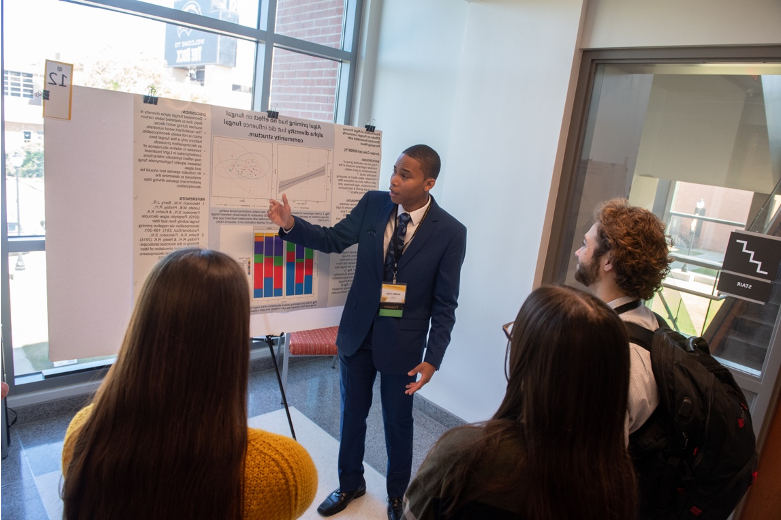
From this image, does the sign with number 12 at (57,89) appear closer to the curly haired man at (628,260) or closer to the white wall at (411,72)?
the curly haired man at (628,260)

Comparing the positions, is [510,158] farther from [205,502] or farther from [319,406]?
[205,502]

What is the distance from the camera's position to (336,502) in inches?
101

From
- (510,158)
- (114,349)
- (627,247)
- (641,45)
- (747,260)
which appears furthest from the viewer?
(510,158)

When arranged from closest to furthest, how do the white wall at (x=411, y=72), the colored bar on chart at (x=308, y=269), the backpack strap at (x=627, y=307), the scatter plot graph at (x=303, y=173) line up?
the backpack strap at (x=627, y=307), the scatter plot graph at (x=303, y=173), the colored bar on chart at (x=308, y=269), the white wall at (x=411, y=72)

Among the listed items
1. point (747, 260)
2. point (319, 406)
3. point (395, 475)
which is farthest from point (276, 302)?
point (747, 260)

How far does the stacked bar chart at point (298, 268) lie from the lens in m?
2.56

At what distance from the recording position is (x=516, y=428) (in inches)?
38.1

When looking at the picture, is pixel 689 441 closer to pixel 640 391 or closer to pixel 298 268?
pixel 640 391

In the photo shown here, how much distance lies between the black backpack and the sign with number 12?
7.04 feet

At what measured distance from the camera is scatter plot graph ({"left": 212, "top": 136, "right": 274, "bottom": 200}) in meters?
2.26

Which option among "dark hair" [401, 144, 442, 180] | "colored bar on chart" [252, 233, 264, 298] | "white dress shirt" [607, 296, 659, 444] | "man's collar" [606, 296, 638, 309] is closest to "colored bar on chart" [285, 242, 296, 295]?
"colored bar on chart" [252, 233, 264, 298]

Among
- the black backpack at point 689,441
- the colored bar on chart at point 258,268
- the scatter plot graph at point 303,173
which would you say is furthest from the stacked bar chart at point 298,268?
the black backpack at point 689,441

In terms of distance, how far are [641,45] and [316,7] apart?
254cm

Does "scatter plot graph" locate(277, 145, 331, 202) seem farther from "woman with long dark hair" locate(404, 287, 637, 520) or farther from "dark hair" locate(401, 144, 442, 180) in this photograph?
"woman with long dark hair" locate(404, 287, 637, 520)
